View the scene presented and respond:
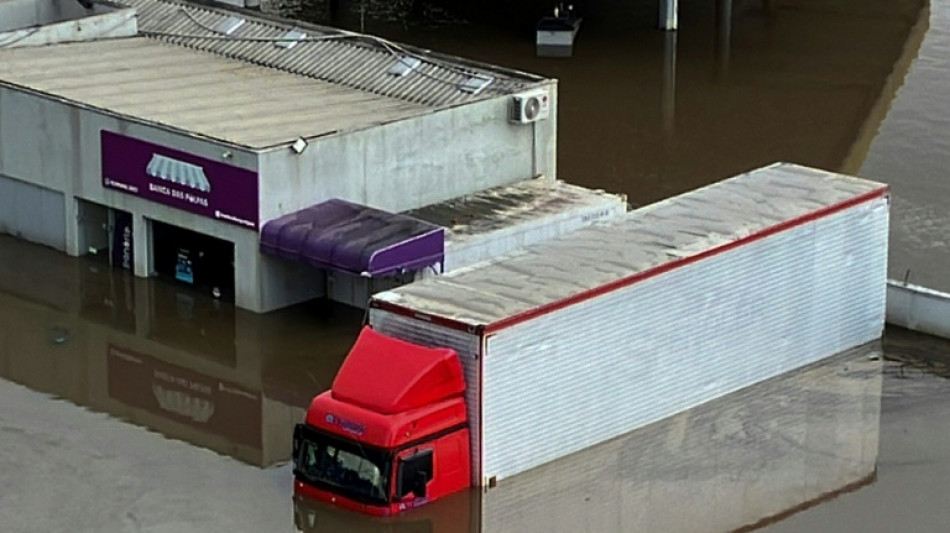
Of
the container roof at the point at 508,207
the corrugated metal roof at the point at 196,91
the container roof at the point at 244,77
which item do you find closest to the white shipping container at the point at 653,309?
the container roof at the point at 508,207

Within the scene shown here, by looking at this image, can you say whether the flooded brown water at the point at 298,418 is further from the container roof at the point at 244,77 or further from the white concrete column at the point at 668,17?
the white concrete column at the point at 668,17

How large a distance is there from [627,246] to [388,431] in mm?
7571

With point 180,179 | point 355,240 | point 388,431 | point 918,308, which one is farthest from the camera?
point 180,179

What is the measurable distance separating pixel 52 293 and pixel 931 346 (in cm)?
1937

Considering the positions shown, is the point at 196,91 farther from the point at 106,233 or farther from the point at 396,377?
the point at 396,377

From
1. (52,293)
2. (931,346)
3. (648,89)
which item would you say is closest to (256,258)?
(52,293)

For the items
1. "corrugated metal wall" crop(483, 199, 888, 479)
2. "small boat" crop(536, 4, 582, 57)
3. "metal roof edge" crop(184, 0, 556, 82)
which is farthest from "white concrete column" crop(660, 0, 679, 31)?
"corrugated metal wall" crop(483, 199, 888, 479)

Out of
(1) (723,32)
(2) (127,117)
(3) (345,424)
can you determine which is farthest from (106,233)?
(1) (723,32)

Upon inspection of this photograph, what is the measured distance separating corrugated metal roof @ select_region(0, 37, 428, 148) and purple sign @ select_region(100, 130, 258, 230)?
80 centimetres

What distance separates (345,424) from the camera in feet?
115

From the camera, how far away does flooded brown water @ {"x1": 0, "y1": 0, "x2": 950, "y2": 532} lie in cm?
3622

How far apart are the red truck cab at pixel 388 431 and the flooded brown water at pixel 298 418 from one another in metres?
0.54

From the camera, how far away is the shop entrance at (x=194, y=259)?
154 ft

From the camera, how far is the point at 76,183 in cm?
4878
